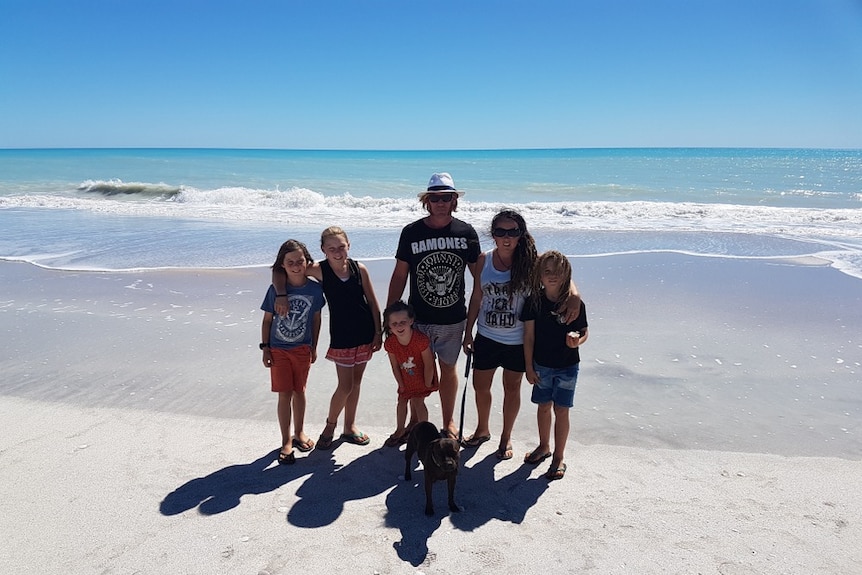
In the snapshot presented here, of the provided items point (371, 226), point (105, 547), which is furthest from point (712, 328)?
point (371, 226)

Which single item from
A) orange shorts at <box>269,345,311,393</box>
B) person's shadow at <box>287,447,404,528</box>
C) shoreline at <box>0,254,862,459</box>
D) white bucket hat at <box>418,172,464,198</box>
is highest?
white bucket hat at <box>418,172,464,198</box>

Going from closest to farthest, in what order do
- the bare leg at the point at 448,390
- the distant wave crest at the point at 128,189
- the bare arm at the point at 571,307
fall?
1. the bare arm at the point at 571,307
2. the bare leg at the point at 448,390
3. the distant wave crest at the point at 128,189

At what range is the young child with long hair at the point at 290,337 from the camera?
3.72 meters

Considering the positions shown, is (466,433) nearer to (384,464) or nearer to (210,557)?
(384,464)

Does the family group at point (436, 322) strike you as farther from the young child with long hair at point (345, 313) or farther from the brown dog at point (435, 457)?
the brown dog at point (435, 457)

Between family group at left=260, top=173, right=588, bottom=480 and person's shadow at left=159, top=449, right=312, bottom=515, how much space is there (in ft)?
0.43

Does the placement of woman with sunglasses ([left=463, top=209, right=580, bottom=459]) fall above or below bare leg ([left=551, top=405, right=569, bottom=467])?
above

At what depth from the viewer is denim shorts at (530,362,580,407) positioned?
3.54m

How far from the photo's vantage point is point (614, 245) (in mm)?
11789

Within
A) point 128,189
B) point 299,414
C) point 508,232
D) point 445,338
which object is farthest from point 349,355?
point 128,189

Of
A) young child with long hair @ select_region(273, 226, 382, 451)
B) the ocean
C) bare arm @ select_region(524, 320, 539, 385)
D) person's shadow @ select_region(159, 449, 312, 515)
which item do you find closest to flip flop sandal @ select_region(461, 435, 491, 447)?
bare arm @ select_region(524, 320, 539, 385)

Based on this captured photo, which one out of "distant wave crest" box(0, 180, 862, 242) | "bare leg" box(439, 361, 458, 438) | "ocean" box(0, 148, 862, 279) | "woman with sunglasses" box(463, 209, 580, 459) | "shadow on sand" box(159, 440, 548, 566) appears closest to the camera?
"shadow on sand" box(159, 440, 548, 566)

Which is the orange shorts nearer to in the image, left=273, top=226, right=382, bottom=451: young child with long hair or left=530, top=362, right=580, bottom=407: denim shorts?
left=273, top=226, right=382, bottom=451: young child with long hair

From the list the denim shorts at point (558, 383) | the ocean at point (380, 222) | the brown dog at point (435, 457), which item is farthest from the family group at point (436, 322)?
the ocean at point (380, 222)
